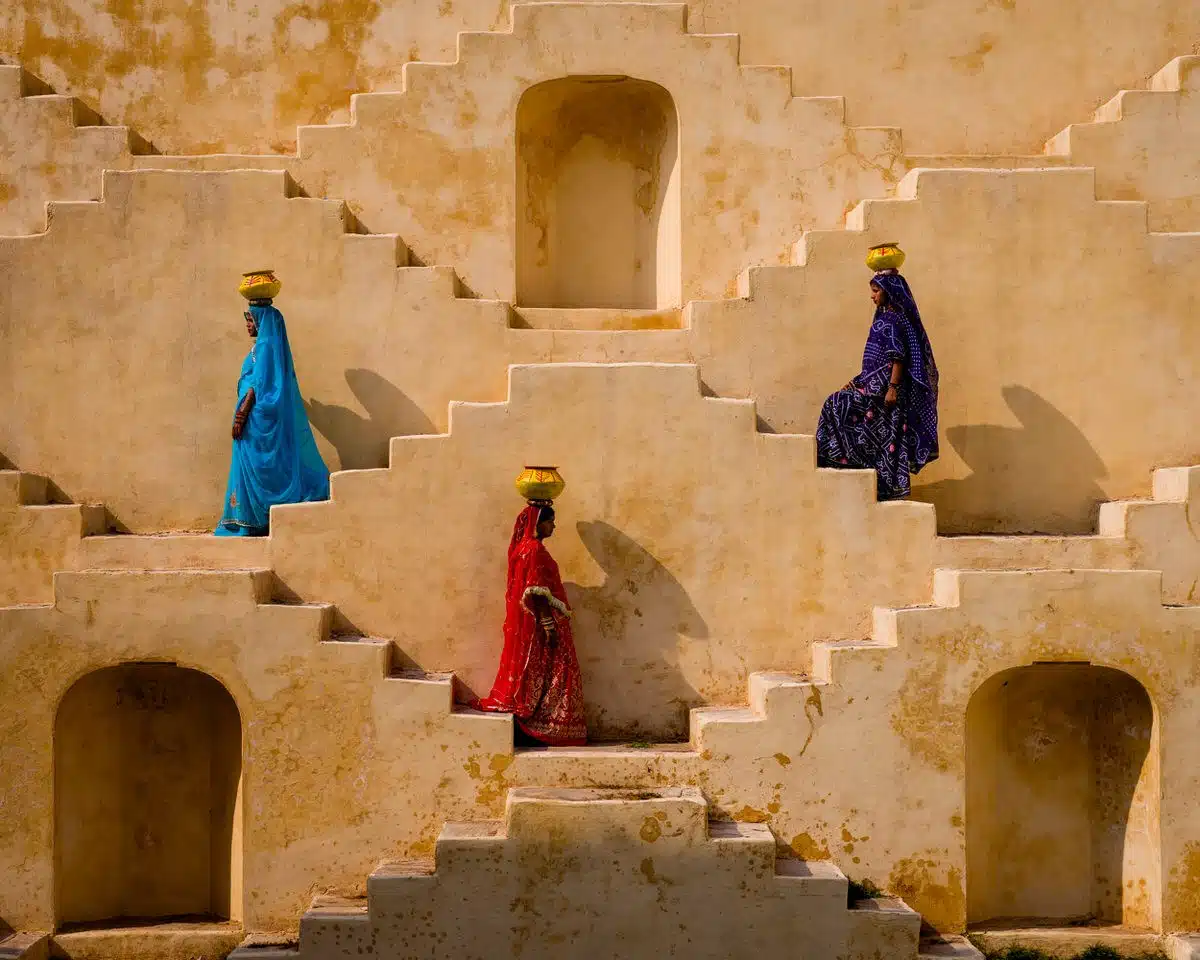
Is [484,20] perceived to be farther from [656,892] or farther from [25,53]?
[656,892]

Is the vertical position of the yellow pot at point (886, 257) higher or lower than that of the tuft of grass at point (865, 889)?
higher

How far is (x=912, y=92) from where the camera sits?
1352 cm

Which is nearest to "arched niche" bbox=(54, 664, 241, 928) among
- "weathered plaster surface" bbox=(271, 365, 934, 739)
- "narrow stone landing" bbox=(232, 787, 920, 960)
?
"weathered plaster surface" bbox=(271, 365, 934, 739)

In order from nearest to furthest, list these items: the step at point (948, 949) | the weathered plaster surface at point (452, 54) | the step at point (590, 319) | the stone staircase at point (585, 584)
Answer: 1. the stone staircase at point (585, 584)
2. the step at point (948, 949)
3. the step at point (590, 319)
4. the weathered plaster surface at point (452, 54)

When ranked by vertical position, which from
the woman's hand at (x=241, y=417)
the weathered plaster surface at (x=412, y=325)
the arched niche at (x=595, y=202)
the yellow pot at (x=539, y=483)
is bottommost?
the yellow pot at (x=539, y=483)

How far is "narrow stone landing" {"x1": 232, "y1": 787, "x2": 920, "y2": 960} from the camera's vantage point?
9.94 metres

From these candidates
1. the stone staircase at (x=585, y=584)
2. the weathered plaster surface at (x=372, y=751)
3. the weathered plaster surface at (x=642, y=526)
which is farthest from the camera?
the weathered plaster surface at (x=642, y=526)

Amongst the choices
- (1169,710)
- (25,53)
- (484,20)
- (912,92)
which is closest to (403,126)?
(484,20)

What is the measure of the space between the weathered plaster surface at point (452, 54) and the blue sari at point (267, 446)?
2541 mm

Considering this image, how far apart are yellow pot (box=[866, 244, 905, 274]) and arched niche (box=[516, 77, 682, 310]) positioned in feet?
7.58

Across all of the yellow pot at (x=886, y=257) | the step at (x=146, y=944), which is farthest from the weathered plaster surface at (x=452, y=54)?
the step at (x=146, y=944)

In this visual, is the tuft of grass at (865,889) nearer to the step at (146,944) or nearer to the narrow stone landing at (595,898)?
the narrow stone landing at (595,898)

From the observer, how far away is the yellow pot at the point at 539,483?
1065 cm

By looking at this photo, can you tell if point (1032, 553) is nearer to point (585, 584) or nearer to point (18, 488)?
point (585, 584)
